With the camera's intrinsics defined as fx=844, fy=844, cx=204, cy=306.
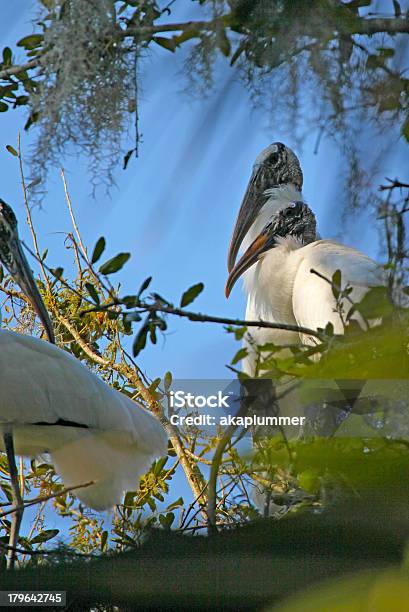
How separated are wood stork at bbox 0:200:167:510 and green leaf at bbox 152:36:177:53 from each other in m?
1.12

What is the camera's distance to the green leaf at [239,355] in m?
0.59

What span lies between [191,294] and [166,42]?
0.24 meters

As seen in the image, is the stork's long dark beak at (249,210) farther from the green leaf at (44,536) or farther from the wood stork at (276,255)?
the green leaf at (44,536)

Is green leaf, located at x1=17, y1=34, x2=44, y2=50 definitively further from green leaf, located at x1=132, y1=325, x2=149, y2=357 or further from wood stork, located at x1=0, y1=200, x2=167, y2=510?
wood stork, located at x1=0, y1=200, x2=167, y2=510

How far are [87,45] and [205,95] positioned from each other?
0.14 metres

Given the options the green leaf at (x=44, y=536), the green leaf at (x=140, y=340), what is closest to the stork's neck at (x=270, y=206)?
the green leaf at (x=44, y=536)

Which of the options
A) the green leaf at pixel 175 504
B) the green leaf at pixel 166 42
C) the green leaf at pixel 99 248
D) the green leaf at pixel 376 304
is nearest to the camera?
the green leaf at pixel 376 304

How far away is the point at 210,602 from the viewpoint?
492mm

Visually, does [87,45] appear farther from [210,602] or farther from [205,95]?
[210,602]

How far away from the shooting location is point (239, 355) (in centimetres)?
60

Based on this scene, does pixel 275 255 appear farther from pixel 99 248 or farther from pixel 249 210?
pixel 99 248

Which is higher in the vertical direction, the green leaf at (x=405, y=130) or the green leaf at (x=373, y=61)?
the green leaf at (x=373, y=61)

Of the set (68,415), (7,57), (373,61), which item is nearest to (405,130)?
(373,61)

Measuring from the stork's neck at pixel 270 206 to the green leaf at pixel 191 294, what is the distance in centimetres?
78
